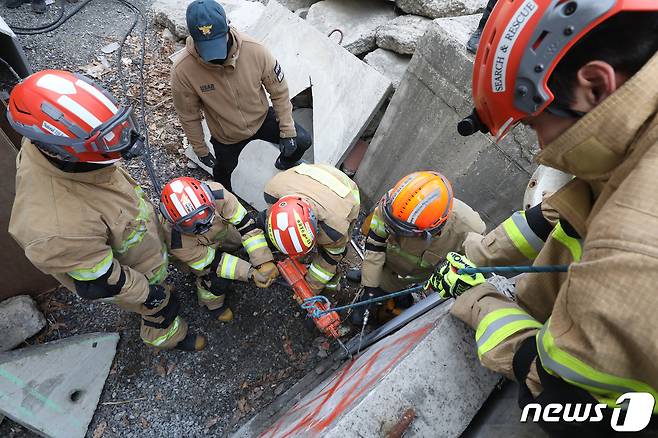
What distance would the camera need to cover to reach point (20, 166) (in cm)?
270

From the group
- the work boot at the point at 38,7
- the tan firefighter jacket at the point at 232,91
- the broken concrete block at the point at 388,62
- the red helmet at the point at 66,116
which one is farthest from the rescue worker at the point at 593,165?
the work boot at the point at 38,7

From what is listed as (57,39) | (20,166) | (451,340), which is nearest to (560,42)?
(451,340)

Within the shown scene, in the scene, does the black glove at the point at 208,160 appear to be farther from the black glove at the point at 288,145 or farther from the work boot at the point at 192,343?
the work boot at the point at 192,343

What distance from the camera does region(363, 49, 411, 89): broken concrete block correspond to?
5387 millimetres

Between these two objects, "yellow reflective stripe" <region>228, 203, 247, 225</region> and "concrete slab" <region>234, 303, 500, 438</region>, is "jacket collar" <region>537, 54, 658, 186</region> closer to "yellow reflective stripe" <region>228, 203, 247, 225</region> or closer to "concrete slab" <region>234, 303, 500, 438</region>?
"concrete slab" <region>234, 303, 500, 438</region>

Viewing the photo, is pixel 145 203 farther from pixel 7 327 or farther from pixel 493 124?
pixel 493 124

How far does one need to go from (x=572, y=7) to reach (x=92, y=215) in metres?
2.86

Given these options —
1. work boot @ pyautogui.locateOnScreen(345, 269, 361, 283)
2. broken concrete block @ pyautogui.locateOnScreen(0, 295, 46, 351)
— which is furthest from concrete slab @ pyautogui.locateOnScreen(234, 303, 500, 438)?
broken concrete block @ pyautogui.locateOnScreen(0, 295, 46, 351)

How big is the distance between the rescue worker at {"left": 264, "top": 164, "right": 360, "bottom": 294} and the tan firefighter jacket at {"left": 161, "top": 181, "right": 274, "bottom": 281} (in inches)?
12.9

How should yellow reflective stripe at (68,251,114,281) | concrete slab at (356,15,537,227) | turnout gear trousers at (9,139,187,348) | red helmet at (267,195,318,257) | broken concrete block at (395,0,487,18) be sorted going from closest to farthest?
turnout gear trousers at (9,139,187,348), yellow reflective stripe at (68,251,114,281), red helmet at (267,195,318,257), concrete slab at (356,15,537,227), broken concrete block at (395,0,487,18)

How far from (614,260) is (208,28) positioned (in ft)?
11.7

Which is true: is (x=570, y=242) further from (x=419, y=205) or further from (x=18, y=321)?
(x=18, y=321)

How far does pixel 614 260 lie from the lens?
98 cm
